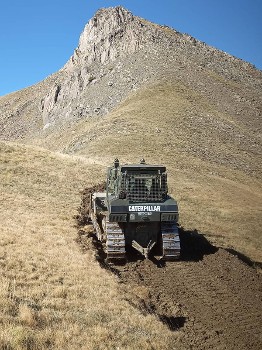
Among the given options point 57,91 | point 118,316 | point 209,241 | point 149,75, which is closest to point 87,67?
point 57,91

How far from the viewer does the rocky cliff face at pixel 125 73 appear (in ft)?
254

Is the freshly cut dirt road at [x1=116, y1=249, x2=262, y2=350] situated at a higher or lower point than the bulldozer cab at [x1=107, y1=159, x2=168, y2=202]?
lower

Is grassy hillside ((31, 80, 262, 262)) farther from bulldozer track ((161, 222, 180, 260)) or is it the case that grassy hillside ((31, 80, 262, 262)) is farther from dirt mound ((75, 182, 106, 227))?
bulldozer track ((161, 222, 180, 260))

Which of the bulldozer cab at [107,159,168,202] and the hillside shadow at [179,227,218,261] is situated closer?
the bulldozer cab at [107,159,168,202]

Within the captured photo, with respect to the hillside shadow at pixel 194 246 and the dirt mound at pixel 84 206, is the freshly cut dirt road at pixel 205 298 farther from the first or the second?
the dirt mound at pixel 84 206

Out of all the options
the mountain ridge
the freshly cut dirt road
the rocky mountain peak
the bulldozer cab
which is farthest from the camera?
the rocky mountain peak

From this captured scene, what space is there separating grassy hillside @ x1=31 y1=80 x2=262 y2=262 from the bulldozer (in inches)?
252

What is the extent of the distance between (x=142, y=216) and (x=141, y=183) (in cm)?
138

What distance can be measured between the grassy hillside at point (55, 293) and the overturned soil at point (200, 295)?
0.71 metres

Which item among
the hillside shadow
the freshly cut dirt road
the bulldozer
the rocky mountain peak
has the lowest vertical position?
the freshly cut dirt road

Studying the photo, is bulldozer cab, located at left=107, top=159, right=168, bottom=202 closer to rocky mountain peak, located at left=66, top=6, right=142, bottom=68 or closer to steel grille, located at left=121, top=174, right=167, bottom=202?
steel grille, located at left=121, top=174, right=167, bottom=202

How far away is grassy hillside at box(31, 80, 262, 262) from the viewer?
80.4ft

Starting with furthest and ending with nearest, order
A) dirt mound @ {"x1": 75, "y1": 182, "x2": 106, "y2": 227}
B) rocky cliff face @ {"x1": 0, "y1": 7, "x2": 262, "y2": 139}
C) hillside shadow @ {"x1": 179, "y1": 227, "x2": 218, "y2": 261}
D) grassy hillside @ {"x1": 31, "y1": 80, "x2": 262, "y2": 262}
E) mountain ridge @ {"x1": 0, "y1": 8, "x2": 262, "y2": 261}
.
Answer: rocky cliff face @ {"x1": 0, "y1": 7, "x2": 262, "y2": 139} < mountain ridge @ {"x1": 0, "y1": 8, "x2": 262, "y2": 261} < grassy hillside @ {"x1": 31, "y1": 80, "x2": 262, "y2": 262} < dirt mound @ {"x1": 75, "y1": 182, "x2": 106, "y2": 227} < hillside shadow @ {"x1": 179, "y1": 227, "x2": 218, "y2": 261}

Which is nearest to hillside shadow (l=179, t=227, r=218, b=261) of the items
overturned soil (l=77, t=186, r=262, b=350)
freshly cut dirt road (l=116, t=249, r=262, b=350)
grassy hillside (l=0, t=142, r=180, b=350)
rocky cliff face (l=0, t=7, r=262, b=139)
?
overturned soil (l=77, t=186, r=262, b=350)
